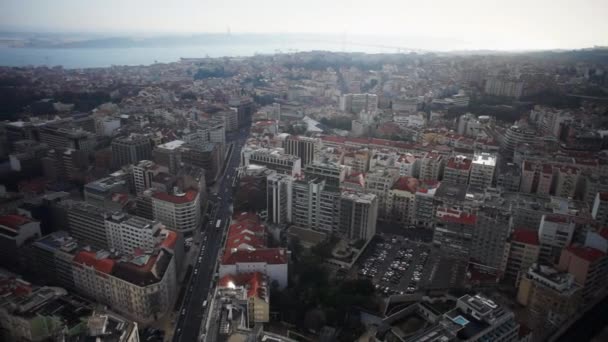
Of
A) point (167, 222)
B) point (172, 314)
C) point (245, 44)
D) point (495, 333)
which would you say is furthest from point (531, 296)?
point (245, 44)

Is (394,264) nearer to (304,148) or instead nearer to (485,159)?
(485,159)

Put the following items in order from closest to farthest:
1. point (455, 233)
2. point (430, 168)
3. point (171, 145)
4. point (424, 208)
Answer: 1. point (455, 233)
2. point (424, 208)
3. point (430, 168)
4. point (171, 145)

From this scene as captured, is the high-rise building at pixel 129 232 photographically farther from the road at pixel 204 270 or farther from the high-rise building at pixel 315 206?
the high-rise building at pixel 315 206

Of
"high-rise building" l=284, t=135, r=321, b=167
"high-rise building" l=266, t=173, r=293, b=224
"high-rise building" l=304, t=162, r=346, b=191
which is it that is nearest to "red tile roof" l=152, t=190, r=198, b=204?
"high-rise building" l=266, t=173, r=293, b=224

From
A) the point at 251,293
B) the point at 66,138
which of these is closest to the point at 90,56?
the point at 66,138

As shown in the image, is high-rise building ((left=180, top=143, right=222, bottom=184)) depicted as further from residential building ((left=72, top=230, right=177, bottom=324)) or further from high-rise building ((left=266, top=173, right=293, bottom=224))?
residential building ((left=72, top=230, right=177, bottom=324))

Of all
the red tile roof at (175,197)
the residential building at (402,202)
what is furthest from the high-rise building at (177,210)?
the residential building at (402,202)
